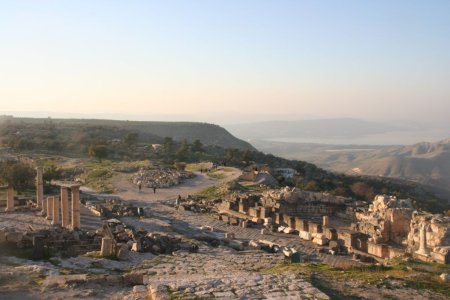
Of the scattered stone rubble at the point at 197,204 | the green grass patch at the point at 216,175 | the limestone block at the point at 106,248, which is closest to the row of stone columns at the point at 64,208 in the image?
the limestone block at the point at 106,248

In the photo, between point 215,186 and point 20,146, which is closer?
point 215,186

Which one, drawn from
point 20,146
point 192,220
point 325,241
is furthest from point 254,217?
point 20,146

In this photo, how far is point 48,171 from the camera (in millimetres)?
35156

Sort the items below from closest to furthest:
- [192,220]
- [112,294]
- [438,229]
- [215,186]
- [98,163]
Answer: [112,294] → [438,229] → [192,220] → [215,186] → [98,163]

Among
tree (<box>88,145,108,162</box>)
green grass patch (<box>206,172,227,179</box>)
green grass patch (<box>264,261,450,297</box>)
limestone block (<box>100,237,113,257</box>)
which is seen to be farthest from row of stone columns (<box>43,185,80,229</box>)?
tree (<box>88,145,108,162</box>)

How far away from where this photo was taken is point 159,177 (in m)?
39.0

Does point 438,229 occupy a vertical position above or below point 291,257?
above

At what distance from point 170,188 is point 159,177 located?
2.92 m

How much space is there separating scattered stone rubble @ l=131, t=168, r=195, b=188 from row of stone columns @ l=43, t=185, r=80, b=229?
14.7m

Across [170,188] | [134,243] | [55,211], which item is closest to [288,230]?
[134,243]

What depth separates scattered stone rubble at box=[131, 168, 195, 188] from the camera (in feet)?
123

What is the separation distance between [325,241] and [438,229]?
15.0ft

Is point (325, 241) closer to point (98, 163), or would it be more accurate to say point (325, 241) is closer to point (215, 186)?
point (215, 186)

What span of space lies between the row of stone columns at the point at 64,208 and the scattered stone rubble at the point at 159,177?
14729mm
